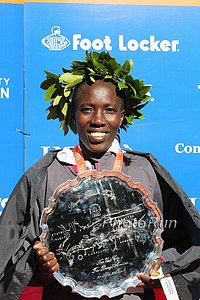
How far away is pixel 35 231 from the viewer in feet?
7.23

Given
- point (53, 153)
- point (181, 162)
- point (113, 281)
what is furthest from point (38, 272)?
point (181, 162)

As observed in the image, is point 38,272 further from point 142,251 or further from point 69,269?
point 142,251

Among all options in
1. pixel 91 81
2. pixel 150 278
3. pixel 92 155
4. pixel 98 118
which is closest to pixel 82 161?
pixel 92 155

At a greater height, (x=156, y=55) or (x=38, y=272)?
(x=156, y=55)

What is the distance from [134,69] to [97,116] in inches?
75.6

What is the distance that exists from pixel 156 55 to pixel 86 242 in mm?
2201

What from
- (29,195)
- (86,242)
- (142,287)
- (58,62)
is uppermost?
(58,62)

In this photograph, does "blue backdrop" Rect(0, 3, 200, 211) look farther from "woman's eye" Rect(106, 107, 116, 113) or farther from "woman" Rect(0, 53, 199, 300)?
"woman's eye" Rect(106, 107, 116, 113)

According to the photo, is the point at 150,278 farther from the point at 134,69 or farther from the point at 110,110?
the point at 134,69

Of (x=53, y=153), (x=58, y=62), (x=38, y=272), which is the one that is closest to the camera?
(x=38, y=272)

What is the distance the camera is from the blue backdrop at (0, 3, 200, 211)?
13.3 ft

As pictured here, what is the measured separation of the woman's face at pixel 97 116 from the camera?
7.40 feet

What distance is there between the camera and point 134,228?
2.24m

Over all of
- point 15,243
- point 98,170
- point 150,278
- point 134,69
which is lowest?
point 150,278
